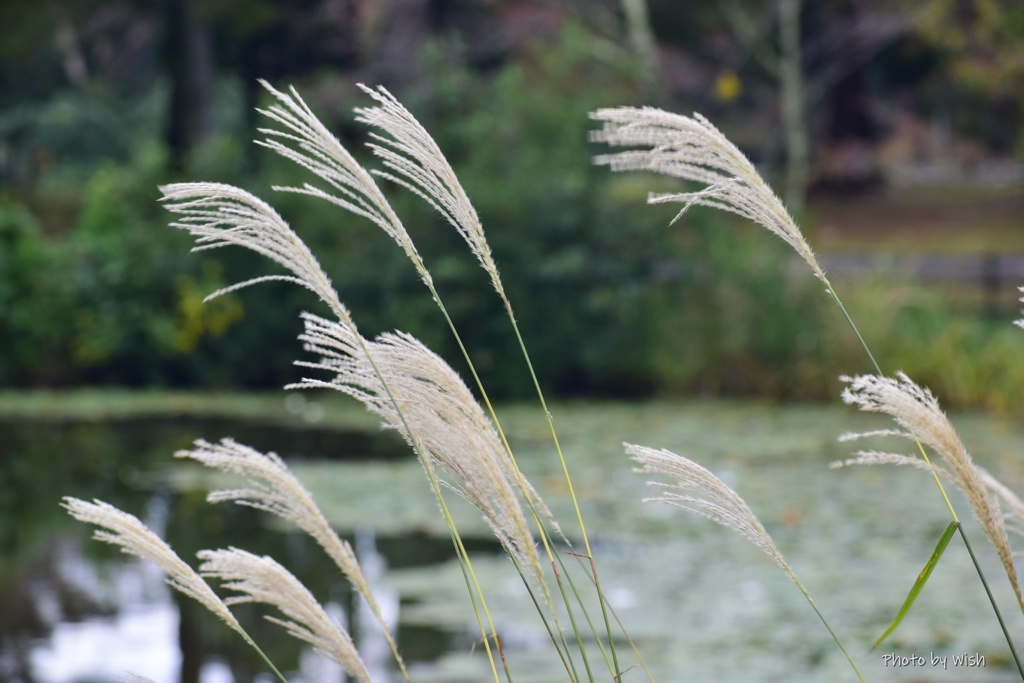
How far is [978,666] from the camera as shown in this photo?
204 inches

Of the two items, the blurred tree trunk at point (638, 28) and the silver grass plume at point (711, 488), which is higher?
the blurred tree trunk at point (638, 28)

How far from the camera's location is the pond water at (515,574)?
5449mm

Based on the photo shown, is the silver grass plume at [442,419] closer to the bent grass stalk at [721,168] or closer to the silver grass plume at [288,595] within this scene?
the silver grass plume at [288,595]

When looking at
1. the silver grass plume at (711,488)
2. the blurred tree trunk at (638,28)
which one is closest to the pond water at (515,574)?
the silver grass plume at (711,488)

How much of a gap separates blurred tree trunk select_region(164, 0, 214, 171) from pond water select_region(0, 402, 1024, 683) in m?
12.9

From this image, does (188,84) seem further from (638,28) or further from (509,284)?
(509,284)

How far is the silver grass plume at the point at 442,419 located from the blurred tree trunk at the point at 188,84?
70.6ft

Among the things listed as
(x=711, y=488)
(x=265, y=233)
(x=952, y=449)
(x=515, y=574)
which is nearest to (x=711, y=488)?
(x=711, y=488)

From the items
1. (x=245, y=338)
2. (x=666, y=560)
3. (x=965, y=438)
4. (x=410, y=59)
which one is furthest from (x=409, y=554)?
(x=410, y=59)

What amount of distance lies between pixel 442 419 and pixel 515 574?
466 centimetres

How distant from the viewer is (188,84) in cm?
2394

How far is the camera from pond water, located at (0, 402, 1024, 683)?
545 centimetres

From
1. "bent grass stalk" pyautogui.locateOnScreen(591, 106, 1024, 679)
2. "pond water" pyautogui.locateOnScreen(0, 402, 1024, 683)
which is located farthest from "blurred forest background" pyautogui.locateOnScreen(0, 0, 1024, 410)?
"bent grass stalk" pyautogui.locateOnScreen(591, 106, 1024, 679)

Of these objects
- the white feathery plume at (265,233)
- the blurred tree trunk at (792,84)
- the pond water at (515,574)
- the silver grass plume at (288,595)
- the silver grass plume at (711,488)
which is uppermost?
the blurred tree trunk at (792,84)
